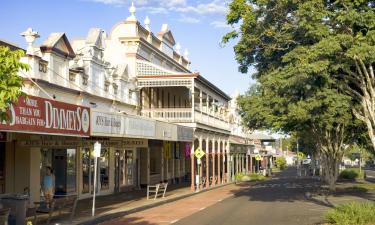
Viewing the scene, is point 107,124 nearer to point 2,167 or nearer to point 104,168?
point 2,167

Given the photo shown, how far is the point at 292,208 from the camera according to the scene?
24438 mm

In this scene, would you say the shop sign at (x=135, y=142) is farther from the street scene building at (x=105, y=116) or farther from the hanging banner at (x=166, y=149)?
the hanging banner at (x=166, y=149)

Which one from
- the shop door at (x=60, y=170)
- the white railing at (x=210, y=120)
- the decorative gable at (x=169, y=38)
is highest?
the decorative gable at (x=169, y=38)

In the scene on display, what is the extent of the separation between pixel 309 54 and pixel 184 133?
17194 millimetres

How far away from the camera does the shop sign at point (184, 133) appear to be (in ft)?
108

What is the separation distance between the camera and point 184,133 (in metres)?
34.3

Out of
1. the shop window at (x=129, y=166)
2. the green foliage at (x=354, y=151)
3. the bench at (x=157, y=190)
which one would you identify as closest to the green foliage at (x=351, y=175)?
the green foliage at (x=354, y=151)

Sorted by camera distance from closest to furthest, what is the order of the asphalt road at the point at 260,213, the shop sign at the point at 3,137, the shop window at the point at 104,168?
1. the asphalt road at the point at 260,213
2. the shop sign at the point at 3,137
3. the shop window at the point at 104,168

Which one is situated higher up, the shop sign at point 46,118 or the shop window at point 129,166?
the shop sign at point 46,118

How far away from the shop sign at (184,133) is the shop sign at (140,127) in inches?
233

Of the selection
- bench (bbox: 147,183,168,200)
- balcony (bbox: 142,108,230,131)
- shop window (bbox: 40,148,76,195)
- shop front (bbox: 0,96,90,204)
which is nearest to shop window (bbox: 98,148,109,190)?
bench (bbox: 147,183,168,200)

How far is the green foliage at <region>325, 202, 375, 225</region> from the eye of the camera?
15.5 m

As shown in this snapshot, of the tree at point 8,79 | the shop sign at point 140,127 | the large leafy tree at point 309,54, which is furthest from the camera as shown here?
the shop sign at point 140,127

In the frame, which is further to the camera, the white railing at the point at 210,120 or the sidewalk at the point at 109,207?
the white railing at the point at 210,120
